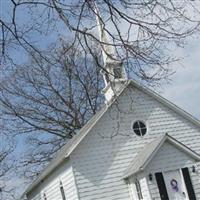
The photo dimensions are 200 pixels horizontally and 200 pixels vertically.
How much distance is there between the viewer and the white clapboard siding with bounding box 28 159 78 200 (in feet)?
84.3

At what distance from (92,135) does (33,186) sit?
964 centimetres

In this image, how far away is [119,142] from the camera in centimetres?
2628

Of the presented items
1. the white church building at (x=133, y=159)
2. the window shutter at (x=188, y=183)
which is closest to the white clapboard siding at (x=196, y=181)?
the white church building at (x=133, y=159)

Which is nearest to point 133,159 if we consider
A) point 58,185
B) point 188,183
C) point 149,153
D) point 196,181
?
point 149,153

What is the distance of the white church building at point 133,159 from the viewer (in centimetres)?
2481

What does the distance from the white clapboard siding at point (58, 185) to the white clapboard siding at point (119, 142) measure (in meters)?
0.63

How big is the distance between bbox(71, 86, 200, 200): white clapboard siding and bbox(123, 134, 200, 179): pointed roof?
51 centimetres

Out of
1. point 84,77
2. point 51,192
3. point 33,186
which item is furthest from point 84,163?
point 84,77

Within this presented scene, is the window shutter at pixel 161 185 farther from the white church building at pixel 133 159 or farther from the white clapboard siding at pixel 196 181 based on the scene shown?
the white clapboard siding at pixel 196 181

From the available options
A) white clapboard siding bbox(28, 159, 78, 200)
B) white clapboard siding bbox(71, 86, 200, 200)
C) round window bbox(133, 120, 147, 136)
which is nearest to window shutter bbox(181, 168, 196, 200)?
white clapboard siding bbox(71, 86, 200, 200)

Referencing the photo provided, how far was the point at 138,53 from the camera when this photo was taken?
921cm

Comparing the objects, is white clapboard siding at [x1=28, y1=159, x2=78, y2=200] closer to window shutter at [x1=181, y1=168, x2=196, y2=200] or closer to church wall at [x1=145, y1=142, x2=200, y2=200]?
church wall at [x1=145, y1=142, x2=200, y2=200]

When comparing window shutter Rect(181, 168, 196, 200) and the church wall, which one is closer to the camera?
the church wall

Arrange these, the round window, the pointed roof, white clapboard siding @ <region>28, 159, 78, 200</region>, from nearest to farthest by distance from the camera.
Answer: the pointed roof
white clapboard siding @ <region>28, 159, 78, 200</region>
the round window
